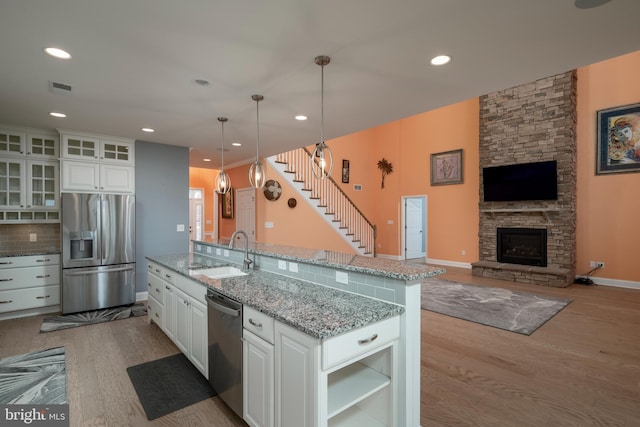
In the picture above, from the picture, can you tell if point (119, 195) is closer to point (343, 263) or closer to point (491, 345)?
point (343, 263)

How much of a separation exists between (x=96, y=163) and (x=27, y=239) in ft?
5.12

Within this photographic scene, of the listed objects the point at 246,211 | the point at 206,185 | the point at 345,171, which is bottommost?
the point at 246,211

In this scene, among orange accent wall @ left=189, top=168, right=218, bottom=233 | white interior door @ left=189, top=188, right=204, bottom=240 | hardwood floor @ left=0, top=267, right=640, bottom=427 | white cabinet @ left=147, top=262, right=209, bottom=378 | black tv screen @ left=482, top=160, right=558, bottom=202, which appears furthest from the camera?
white interior door @ left=189, top=188, right=204, bottom=240

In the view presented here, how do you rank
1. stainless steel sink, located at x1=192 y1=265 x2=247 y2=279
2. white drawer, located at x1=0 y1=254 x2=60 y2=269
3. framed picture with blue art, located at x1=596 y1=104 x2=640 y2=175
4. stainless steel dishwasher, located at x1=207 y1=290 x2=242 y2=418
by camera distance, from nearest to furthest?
stainless steel dishwasher, located at x1=207 y1=290 x2=242 y2=418, stainless steel sink, located at x1=192 y1=265 x2=247 y2=279, white drawer, located at x1=0 y1=254 x2=60 y2=269, framed picture with blue art, located at x1=596 y1=104 x2=640 y2=175

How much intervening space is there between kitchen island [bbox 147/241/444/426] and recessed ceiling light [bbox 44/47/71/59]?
2.08 metres

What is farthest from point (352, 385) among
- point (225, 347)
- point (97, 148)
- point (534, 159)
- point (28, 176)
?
point (534, 159)

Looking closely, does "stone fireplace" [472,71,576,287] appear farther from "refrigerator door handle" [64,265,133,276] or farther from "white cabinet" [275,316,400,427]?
"refrigerator door handle" [64,265,133,276]

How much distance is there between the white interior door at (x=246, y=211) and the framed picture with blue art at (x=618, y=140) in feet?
23.3

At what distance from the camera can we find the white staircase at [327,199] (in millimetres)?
7109

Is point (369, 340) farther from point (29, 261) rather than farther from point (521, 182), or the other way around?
point (521, 182)

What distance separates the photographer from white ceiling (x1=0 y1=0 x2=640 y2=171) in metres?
1.89

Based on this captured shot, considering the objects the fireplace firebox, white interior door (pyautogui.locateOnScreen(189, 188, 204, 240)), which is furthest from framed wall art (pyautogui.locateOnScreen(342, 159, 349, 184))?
white interior door (pyautogui.locateOnScreen(189, 188, 204, 240))

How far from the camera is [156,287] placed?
3.68m

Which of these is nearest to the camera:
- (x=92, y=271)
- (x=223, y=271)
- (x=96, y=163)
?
(x=223, y=271)
